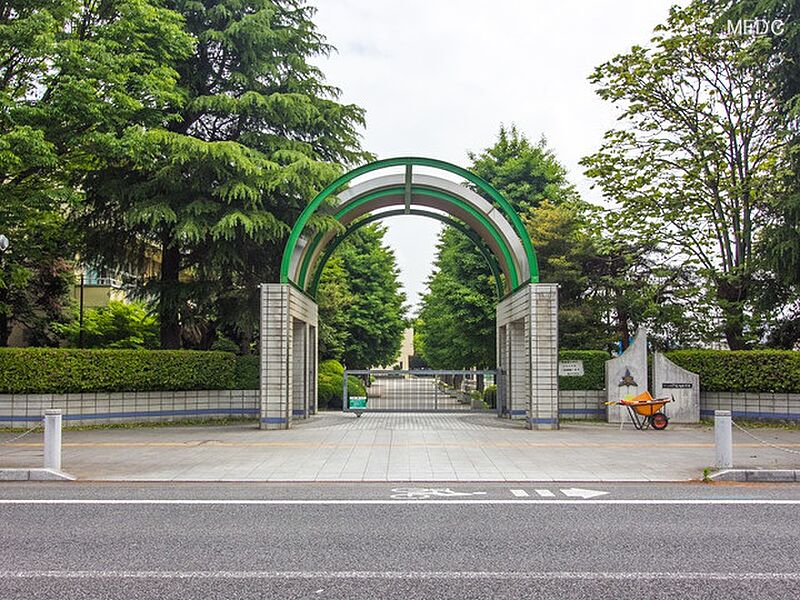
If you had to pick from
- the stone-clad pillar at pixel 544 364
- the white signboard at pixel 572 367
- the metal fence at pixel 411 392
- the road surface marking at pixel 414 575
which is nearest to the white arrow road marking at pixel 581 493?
the road surface marking at pixel 414 575

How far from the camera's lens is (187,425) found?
66.9 ft

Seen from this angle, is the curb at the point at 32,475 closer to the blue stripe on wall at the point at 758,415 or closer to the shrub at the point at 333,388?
the blue stripe on wall at the point at 758,415

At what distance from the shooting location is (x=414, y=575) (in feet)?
19.4

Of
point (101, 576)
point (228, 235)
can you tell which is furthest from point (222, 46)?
point (101, 576)

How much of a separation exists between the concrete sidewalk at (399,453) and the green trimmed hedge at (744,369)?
1.72 metres

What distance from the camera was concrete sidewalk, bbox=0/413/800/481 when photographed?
11.6 metres

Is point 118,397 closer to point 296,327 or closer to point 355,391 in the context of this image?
point 296,327

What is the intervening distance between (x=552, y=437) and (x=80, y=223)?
14.7 meters

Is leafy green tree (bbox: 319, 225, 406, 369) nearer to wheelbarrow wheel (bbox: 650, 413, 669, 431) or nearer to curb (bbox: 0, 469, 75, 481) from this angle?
wheelbarrow wheel (bbox: 650, 413, 669, 431)

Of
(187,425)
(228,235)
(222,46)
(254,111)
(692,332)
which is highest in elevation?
(222,46)

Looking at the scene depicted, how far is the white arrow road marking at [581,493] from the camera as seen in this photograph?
9.66 metres

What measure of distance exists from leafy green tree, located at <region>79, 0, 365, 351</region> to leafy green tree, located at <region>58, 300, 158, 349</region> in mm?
5618

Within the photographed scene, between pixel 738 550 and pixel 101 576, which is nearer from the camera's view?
pixel 101 576

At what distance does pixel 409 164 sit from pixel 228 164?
4.82 metres
